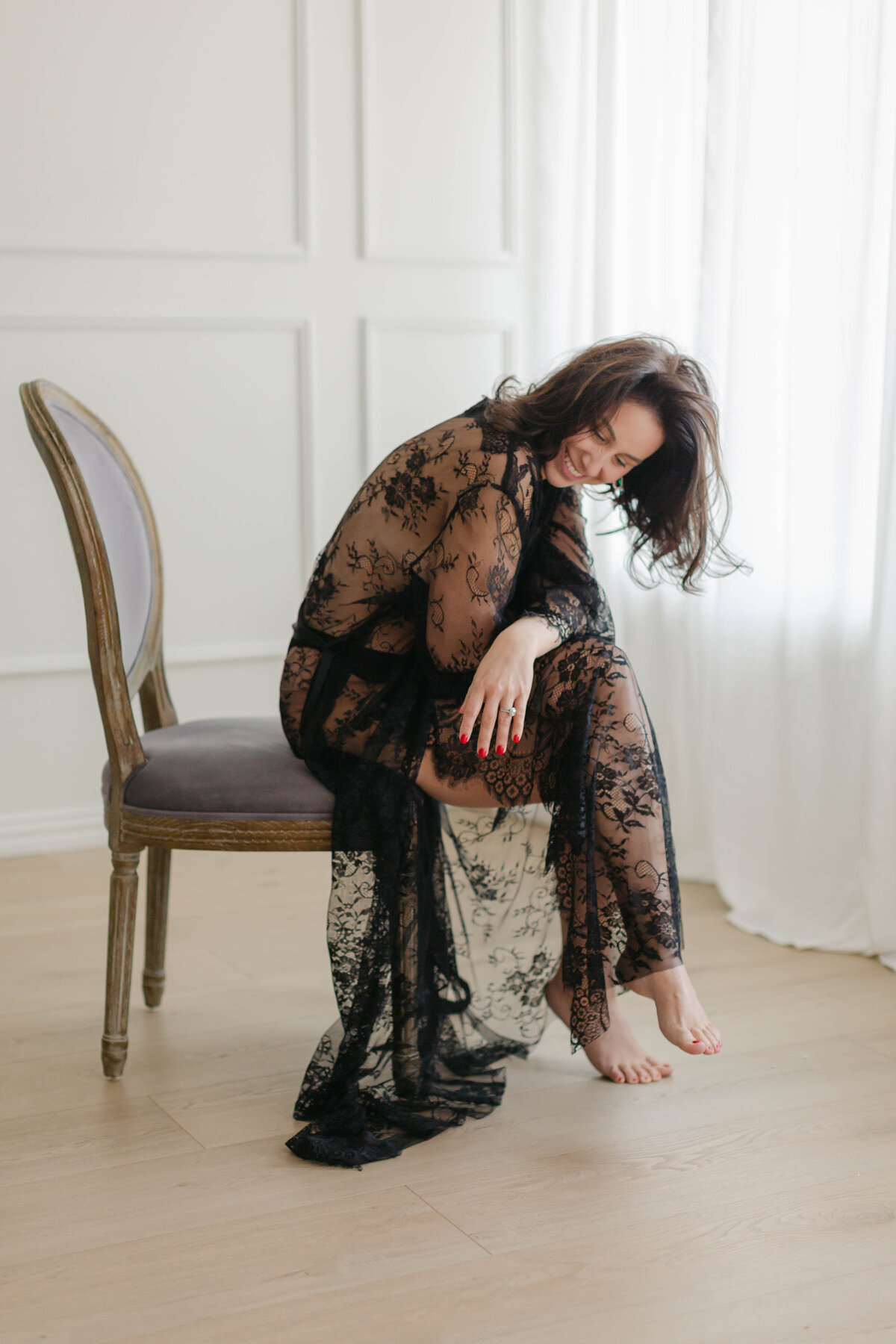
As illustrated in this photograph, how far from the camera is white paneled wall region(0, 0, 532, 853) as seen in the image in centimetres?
304

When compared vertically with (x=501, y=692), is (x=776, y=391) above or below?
above

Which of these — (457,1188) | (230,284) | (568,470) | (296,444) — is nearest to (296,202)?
(230,284)

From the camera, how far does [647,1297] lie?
142cm

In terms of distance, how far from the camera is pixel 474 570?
1.78 meters

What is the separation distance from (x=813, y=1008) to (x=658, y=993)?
0.59 meters

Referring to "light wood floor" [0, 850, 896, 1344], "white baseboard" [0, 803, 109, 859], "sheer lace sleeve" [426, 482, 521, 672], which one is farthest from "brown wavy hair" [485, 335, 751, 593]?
"white baseboard" [0, 803, 109, 859]

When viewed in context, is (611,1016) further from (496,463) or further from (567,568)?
(496,463)

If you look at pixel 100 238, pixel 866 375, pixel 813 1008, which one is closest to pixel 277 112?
pixel 100 238

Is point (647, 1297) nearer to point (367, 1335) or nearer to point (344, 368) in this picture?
point (367, 1335)

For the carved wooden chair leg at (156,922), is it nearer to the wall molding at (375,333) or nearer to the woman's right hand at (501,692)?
the woman's right hand at (501,692)

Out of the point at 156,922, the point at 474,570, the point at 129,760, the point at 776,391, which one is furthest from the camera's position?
the point at 776,391

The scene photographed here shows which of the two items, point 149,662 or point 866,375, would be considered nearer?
point 149,662

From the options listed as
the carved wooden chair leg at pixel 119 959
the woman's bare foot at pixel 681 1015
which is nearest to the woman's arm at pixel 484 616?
the woman's bare foot at pixel 681 1015

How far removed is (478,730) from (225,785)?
1.15ft
